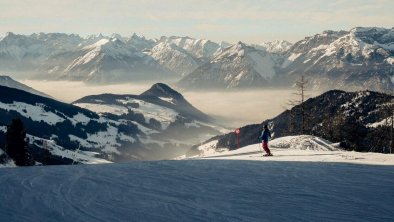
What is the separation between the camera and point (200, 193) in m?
19.1

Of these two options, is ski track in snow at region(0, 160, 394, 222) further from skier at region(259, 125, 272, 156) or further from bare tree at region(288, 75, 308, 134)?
bare tree at region(288, 75, 308, 134)

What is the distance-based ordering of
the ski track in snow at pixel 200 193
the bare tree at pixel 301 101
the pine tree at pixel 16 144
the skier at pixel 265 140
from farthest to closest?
the bare tree at pixel 301 101 < the pine tree at pixel 16 144 < the skier at pixel 265 140 < the ski track in snow at pixel 200 193

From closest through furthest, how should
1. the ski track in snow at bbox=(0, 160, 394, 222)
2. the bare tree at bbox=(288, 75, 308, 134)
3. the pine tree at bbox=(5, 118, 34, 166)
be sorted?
the ski track in snow at bbox=(0, 160, 394, 222) < the pine tree at bbox=(5, 118, 34, 166) < the bare tree at bbox=(288, 75, 308, 134)

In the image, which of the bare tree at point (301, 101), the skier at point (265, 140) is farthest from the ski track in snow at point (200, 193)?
the bare tree at point (301, 101)

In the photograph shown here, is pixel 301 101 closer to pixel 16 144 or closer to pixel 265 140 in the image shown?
pixel 16 144

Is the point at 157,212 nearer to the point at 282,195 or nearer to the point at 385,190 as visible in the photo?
the point at 282,195

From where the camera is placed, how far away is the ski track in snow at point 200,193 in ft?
50.7

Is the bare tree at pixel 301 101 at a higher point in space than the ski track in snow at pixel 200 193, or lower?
higher

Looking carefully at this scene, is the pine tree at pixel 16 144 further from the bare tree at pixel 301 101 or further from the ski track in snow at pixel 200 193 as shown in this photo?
the ski track in snow at pixel 200 193

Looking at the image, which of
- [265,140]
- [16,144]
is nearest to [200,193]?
[265,140]

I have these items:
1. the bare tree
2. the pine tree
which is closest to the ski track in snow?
the bare tree

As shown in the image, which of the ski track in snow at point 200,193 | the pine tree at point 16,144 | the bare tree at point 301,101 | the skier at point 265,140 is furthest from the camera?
the bare tree at point 301,101

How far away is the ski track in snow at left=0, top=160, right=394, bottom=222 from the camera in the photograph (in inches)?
609

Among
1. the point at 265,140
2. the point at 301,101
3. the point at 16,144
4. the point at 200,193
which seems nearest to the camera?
the point at 200,193
